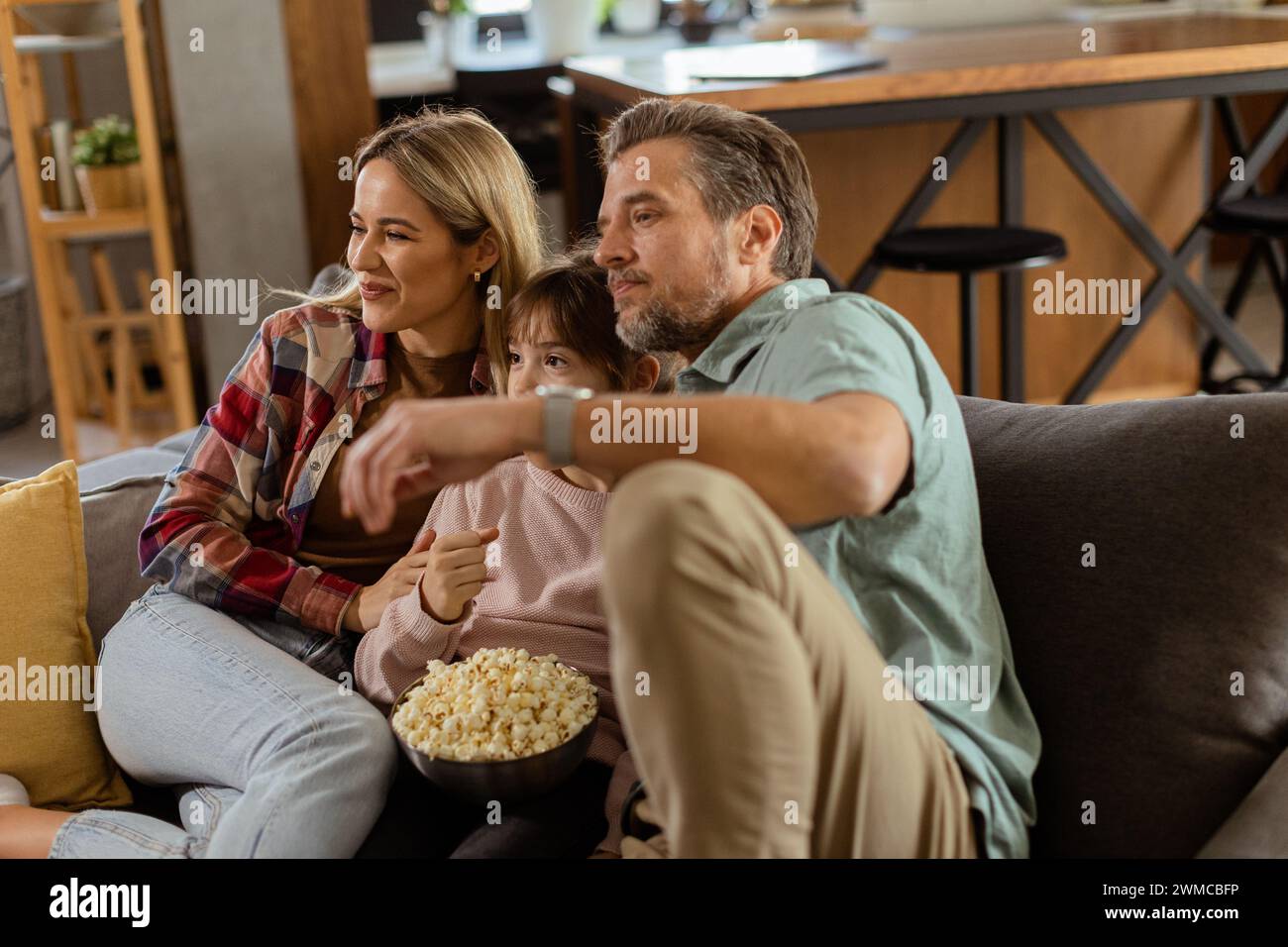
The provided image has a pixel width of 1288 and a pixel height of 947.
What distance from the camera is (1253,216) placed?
3.27 metres

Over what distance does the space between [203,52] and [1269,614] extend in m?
3.36

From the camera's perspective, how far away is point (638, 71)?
3363 mm

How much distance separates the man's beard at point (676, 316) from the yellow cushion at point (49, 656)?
2.57ft

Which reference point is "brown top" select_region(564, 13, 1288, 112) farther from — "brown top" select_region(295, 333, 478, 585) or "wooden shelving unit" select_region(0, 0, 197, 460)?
"wooden shelving unit" select_region(0, 0, 197, 460)

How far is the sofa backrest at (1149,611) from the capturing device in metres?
1.37

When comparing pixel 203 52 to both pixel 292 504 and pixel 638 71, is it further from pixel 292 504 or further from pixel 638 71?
pixel 292 504

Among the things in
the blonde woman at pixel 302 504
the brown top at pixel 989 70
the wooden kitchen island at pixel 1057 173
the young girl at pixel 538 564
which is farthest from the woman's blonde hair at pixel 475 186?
the wooden kitchen island at pixel 1057 173

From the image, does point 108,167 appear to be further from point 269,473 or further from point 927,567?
point 927,567

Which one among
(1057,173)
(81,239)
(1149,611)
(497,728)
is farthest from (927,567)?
(81,239)

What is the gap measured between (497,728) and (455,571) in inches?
8.0
